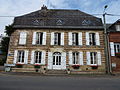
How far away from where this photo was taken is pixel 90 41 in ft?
47.6

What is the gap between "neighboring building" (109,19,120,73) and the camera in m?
13.4

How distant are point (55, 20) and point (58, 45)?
3763 mm

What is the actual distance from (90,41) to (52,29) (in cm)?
519

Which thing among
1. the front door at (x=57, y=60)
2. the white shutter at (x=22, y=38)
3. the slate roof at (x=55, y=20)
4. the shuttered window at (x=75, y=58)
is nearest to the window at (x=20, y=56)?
the white shutter at (x=22, y=38)

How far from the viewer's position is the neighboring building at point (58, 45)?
13531mm

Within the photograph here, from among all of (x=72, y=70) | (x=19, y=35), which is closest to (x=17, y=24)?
(x=19, y=35)

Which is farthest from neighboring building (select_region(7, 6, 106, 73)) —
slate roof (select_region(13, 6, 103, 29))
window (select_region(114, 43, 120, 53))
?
window (select_region(114, 43, 120, 53))

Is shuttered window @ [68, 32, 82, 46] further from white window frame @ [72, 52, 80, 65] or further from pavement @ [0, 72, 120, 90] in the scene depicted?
pavement @ [0, 72, 120, 90]

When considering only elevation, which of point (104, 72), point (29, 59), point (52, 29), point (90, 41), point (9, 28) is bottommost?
point (104, 72)

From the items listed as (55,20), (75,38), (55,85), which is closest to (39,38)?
(55,20)

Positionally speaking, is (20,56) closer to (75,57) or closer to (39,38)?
(39,38)

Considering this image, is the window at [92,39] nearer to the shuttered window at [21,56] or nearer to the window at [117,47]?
the window at [117,47]

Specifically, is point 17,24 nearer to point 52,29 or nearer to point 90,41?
point 52,29

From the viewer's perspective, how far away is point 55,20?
15.6 meters
